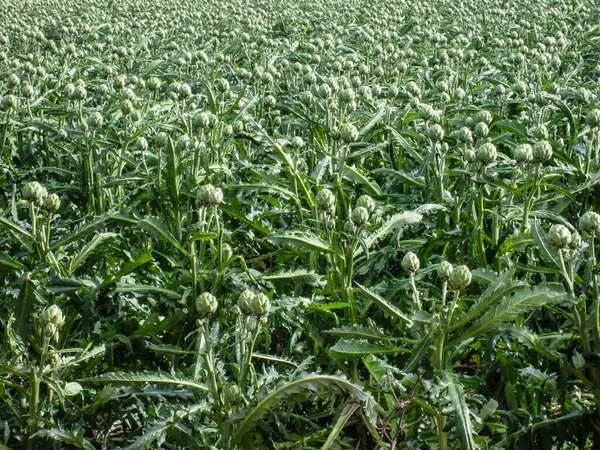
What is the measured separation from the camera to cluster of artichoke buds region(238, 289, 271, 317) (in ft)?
6.64

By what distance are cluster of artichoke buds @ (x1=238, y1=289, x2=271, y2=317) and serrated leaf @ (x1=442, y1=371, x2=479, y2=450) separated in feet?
1.71

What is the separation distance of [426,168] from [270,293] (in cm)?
121

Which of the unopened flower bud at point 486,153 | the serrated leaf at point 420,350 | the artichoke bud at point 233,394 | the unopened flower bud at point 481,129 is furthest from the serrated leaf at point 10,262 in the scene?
the unopened flower bud at point 481,129

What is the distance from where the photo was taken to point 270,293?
8.50 feet

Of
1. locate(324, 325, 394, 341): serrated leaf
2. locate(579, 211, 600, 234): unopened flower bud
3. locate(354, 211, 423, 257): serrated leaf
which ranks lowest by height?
locate(324, 325, 394, 341): serrated leaf

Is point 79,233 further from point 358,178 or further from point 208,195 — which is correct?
point 358,178

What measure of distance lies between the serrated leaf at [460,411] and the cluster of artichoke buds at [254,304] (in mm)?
520

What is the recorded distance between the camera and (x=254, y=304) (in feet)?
6.68

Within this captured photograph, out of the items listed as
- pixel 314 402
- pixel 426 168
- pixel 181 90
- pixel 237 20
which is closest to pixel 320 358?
pixel 314 402

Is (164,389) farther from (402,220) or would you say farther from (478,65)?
(478,65)

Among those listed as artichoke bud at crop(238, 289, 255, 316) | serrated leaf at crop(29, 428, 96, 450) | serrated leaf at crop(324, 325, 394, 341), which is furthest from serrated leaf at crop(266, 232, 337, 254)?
serrated leaf at crop(29, 428, 96, 450)

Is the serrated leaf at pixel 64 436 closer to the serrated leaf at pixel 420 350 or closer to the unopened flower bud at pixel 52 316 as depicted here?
the unopened flower bud at pixel 52 316

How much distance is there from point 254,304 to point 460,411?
23.2 inches

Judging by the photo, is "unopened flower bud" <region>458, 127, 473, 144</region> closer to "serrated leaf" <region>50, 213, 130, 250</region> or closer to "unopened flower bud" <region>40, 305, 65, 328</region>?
"serrated leaf" <region>50, 213, 130, 250</region>
